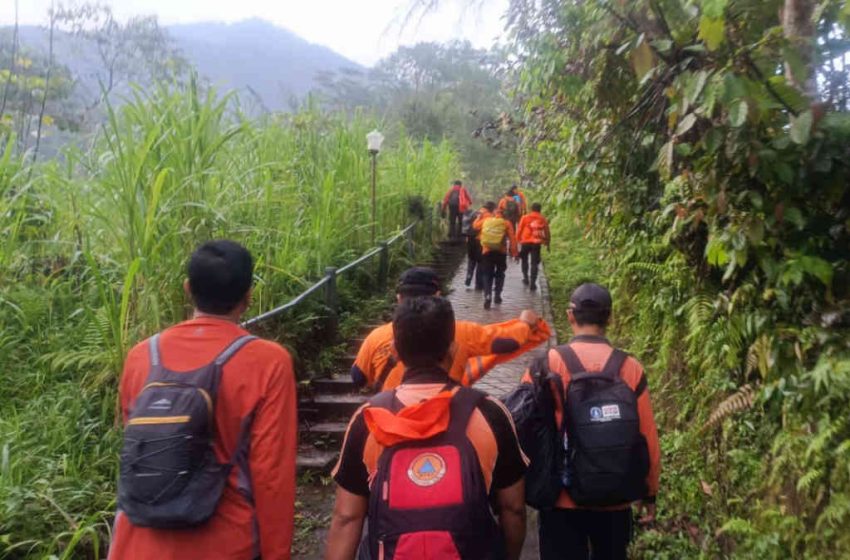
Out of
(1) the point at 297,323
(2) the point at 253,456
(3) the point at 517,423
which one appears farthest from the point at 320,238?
(2) the point at 253,456

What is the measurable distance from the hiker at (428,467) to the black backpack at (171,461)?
41 cm

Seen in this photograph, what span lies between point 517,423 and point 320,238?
5.65m

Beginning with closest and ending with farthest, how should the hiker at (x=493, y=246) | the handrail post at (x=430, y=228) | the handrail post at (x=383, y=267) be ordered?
1. the handrail post at (x=383, y=267)
2. the hiker at (x=493, y=246)
3. the handrail post at (x=430, y=228)

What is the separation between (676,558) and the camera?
411 centimetres

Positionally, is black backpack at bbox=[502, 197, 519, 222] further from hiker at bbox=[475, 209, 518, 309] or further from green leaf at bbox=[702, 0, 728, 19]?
green leaf at bbox=[702, 0, 728, 19]

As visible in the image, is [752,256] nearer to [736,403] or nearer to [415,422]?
[736,403]

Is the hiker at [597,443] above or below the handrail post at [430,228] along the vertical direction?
above

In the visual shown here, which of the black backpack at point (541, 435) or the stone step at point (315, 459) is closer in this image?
the black backpack at point (541, 435)

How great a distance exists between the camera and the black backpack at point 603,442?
2729mm

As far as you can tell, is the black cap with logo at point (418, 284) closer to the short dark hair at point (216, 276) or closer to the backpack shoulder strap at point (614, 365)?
the backpack shoulder strap at point (614, 365)

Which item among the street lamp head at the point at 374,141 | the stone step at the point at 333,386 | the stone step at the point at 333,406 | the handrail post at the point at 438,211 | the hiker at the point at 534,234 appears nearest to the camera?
the stone step at the point at 333,406

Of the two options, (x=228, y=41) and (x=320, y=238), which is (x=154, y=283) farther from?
(x=228, y=41)

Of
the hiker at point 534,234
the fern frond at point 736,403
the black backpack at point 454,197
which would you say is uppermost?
the fern frond at point 736,403

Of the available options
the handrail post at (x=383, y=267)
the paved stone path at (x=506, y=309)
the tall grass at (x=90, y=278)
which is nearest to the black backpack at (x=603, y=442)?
the tall grass at (x=90, y=278)
